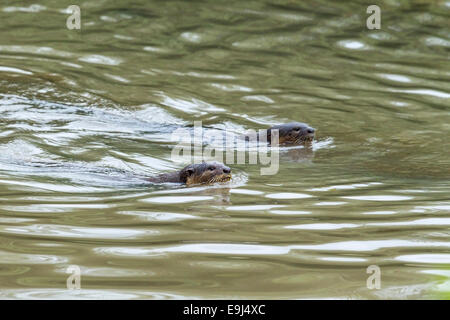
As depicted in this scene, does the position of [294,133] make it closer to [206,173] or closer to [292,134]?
[292,134]

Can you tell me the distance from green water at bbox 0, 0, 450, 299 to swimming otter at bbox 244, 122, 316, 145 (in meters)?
0.29

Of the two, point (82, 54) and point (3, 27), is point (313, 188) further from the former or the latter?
point (3, 27)

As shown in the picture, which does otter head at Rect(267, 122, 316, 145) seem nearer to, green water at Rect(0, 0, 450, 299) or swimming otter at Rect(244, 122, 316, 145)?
swimming otter at Rect(244, 122, 316, 145)

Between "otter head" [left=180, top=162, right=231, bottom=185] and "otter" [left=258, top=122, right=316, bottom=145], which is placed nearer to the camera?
"otter head" [left=180, top=162, right=231, bottom=185]

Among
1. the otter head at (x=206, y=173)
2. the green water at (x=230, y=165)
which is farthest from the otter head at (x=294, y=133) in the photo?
the otter head at (x=206, y=173)

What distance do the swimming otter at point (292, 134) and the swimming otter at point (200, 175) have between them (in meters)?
2.75

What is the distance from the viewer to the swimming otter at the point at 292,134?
1114 centimetres

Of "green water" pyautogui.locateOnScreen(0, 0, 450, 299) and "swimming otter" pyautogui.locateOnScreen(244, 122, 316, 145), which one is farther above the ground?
"green water" pyautogui.locateOnScreen(0, 0, 450, 299)

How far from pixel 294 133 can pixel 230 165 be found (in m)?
2.07

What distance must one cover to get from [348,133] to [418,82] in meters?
3.31

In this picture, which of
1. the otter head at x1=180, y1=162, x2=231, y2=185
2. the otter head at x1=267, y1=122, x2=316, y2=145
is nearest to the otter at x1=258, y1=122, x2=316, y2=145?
the otter head at x1=267, y1=122, x2=316, y2=145

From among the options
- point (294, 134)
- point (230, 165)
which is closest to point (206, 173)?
point (230, 165)

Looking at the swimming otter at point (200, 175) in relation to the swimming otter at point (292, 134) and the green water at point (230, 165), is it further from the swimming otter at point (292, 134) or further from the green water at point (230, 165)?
the swimming otter at point (292, 134)

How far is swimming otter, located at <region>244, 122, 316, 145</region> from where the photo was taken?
1114 cm
